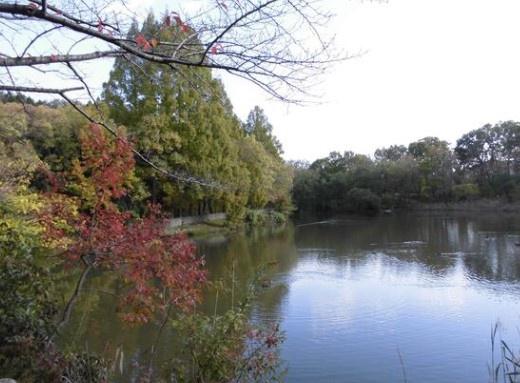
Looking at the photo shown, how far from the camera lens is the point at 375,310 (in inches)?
409

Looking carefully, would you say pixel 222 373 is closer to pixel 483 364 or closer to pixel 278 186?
pixel 483 364

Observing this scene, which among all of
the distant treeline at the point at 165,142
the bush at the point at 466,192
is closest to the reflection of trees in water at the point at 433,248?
the distant treeline at the point at 165,142

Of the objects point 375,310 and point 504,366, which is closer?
point 504,366

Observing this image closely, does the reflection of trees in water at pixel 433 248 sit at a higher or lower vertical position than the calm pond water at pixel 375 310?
higher

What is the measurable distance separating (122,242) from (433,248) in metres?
15.8

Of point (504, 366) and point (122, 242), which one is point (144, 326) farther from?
point (504, 366)

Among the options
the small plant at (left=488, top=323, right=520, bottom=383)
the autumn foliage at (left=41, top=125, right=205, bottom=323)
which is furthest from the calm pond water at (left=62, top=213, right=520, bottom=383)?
the autumn foliage at (left=41, top=125, right=205, bottom=323)

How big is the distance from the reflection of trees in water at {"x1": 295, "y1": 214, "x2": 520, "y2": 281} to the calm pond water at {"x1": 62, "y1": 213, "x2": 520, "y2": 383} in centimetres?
6

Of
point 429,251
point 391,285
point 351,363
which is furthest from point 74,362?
point 429,251

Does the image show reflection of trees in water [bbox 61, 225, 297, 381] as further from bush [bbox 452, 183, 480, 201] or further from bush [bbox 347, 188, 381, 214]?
bush [bbox 452, 183, 480, 201]

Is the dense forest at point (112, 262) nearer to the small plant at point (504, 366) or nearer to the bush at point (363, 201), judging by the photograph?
the small plant at point (504, 366)

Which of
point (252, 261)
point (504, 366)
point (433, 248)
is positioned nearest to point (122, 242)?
point (504, 366)

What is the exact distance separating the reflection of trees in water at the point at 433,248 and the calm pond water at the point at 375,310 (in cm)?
6

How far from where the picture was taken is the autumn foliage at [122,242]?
6.13 m
